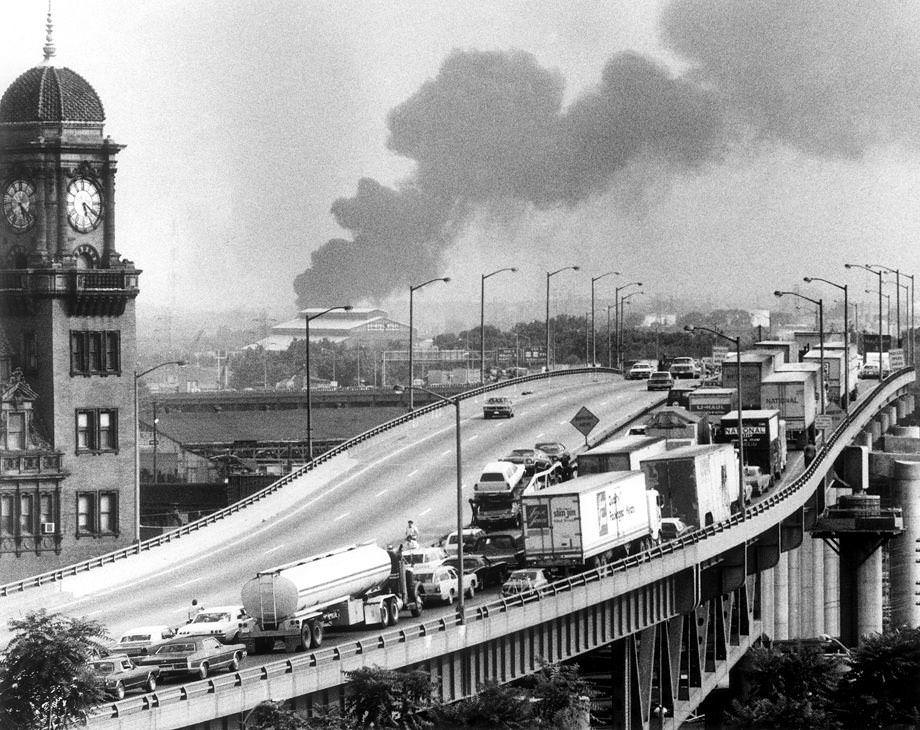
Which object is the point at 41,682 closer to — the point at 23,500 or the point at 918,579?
the point at 23,500

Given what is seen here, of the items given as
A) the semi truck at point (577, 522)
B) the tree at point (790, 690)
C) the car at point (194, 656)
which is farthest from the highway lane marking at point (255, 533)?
the tree at point (790, 690)

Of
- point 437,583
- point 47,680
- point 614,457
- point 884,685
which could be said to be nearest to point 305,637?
point 437,583

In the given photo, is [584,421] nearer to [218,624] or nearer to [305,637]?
[218,624]

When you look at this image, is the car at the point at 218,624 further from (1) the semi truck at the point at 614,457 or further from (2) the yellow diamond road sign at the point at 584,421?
(2) the yellow diamond road sign at the point at 584,421

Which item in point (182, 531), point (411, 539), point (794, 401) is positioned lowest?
point (182, 531)

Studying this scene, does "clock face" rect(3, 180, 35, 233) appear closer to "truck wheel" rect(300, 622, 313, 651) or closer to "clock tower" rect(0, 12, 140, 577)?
"clock tower" rect(0, 12, 140, 577)

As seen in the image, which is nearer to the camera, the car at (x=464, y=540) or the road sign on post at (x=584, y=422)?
the car at (x=464, y=540)

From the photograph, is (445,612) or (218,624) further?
(445,612)
